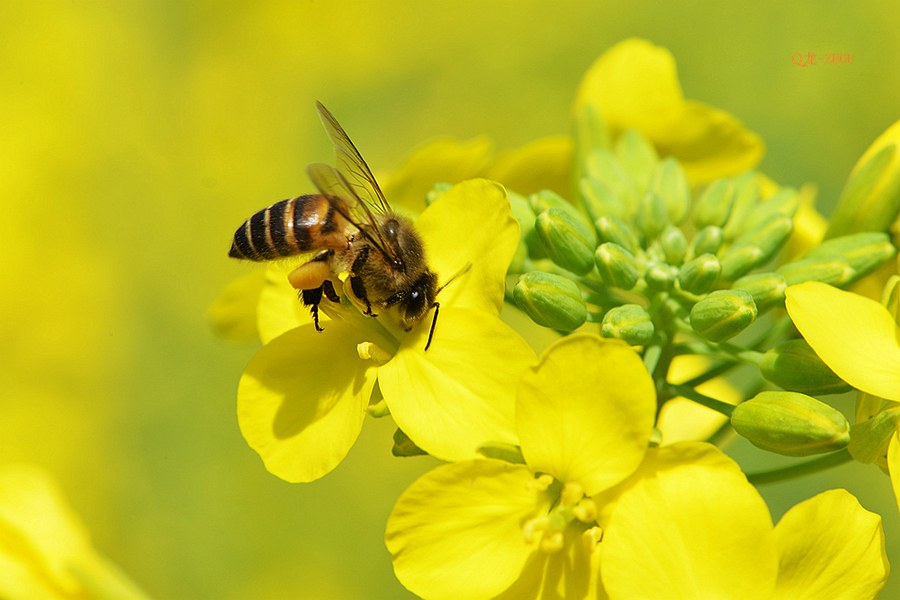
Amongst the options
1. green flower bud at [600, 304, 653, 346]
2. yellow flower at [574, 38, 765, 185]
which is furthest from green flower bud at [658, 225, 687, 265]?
yellow flower at [574, 38, 765, 185]

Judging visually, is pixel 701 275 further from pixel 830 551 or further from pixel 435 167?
pixel 435 167

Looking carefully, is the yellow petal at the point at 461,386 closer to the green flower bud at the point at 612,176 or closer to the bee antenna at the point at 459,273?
the bee antenna at the point at 459,273

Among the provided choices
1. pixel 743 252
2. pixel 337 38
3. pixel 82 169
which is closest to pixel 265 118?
pixel 337 38

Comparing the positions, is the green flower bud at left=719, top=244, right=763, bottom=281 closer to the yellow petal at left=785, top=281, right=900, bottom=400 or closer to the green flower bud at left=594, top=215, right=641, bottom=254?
the green flower bud at left=594, top=215, right=641, bottom=254

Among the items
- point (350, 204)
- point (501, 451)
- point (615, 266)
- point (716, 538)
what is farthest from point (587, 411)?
point (350, 204)

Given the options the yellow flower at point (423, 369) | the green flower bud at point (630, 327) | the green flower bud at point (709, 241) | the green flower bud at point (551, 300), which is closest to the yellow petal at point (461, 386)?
the yellow flower at point (423, 369)

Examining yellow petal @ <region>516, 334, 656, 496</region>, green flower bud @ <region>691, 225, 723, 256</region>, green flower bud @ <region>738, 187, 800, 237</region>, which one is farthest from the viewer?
green flower bud @ <region>738, 187, 800, 237</region>
